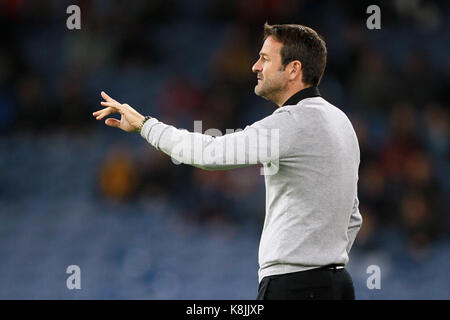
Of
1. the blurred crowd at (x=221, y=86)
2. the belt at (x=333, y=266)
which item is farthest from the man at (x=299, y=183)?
the blurred crowd at (x=221, y=86)

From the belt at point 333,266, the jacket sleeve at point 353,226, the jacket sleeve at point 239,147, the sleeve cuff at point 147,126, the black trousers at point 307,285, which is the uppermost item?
the sleeve cuff at point 147,126

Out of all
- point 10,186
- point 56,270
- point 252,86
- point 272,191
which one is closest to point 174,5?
point 252,86

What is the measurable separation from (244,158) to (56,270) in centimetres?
466

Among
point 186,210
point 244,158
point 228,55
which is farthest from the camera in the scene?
point 228,55

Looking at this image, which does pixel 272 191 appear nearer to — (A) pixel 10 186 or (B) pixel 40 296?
(B) pixel 40 296

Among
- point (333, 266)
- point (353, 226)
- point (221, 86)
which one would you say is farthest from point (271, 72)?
point (221, 86)

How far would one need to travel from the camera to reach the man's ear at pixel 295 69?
3.24 meters

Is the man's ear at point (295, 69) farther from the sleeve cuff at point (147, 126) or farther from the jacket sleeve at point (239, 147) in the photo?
the sleeve cuff at point (147, 126)

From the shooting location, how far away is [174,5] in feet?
34.8

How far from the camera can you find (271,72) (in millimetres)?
3262

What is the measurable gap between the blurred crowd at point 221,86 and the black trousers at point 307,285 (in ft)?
13.8

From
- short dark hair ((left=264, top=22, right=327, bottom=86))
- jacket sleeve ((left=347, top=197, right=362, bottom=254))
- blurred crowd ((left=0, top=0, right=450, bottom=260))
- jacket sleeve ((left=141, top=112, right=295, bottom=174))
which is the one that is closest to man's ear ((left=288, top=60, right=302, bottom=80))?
short dark hair ((left=264, top=22, right=327, bottom=86))

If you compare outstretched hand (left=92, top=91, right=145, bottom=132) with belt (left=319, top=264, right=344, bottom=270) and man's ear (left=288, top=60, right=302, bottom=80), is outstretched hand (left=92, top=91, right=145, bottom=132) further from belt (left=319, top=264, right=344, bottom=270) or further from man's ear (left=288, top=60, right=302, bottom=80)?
belt (left=319, top=264, right=344, bottom=270)

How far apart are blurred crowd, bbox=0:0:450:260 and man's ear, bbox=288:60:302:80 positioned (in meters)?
4.18
